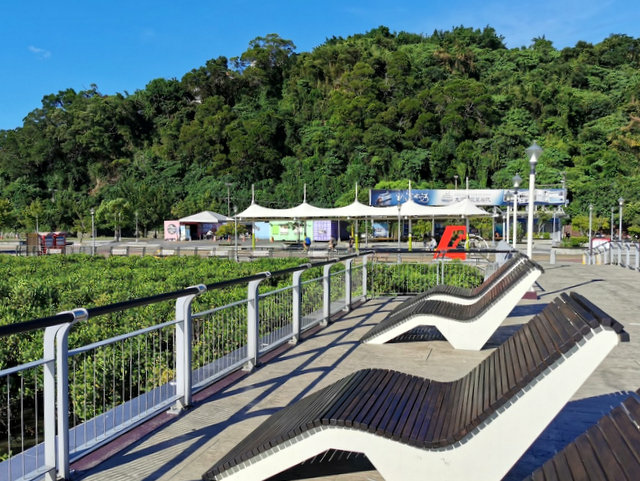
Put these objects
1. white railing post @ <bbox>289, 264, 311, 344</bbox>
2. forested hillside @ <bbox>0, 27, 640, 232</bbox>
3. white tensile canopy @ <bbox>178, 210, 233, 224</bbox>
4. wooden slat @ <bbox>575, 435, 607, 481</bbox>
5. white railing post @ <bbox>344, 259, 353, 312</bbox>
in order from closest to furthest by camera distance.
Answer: wooden slat @ <bbox>575, 435, 607, 481</bbox> → white railing post @ <bbox>289, 264, 311, 344</bbox> → white railing post @ <bbox>344, 259, 353, 312</bbox> → white tensile canopy @ <bbox>178, 210, 233, 224</bbox> → forested hillside @ <bbox>0, 27, 640, 232</bbox>

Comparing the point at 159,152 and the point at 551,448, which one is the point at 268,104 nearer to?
the point at 159,152

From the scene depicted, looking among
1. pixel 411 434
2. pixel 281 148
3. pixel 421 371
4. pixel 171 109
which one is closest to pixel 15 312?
pixel 421 371

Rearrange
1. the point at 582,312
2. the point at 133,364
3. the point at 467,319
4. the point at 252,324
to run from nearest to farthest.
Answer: the point at 582,312 → the point at 252,324 → the point at 133,364 → the point at 467,319

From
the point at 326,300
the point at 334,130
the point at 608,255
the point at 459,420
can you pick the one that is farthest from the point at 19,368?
the point at 334,130

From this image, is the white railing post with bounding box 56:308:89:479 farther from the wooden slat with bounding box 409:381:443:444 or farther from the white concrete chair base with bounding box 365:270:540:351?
the white concrete chair base with bounding box 365:270:540:351

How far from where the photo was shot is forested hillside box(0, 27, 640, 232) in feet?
214

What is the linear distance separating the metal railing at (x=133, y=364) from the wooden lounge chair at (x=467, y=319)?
1195mm

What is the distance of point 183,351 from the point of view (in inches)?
158

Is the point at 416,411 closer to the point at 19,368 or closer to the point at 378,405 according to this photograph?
the point at 378,405

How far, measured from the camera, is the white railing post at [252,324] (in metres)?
5.12

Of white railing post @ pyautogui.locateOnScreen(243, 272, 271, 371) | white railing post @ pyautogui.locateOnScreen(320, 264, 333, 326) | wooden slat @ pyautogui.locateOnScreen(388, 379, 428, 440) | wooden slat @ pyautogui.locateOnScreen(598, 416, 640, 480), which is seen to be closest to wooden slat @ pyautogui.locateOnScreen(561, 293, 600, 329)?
wooden slat @ pyautogui.locateOnScreen(598, 416, 640, 480)

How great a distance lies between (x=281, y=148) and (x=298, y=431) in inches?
3216

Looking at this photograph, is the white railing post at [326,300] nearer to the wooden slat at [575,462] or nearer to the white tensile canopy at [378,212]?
the wooden slat at [575,462]

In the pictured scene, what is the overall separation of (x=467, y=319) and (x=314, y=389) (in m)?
2.24
